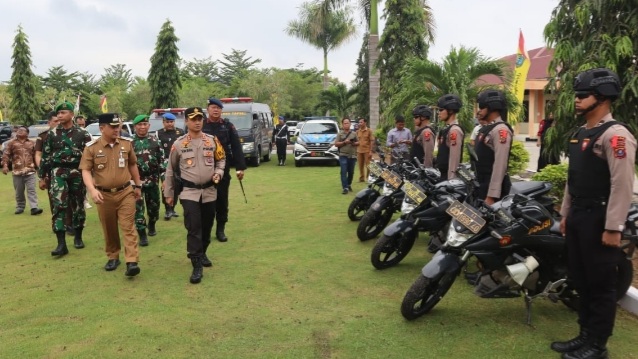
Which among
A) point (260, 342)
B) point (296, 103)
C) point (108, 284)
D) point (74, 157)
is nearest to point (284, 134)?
point (74, 157)

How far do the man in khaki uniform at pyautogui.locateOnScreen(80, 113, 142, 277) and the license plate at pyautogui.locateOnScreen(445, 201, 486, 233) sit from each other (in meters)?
3.09

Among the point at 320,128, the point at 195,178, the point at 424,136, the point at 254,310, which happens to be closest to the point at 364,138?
the point at 424,136

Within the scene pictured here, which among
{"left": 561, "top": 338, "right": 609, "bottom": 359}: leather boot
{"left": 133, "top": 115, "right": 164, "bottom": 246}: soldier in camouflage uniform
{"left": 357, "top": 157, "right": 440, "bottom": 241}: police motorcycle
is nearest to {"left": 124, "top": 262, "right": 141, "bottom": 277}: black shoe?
{"left": 133, "top": 115, "right": 164, "bottom": 246}: soldier in camouflage uniform

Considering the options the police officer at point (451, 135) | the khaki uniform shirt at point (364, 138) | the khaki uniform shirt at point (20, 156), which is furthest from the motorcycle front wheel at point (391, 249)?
the khaki uniform shirt at point (20, 156)

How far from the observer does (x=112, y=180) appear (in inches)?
201

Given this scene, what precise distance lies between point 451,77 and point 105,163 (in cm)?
921

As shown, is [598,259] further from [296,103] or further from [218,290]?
[296,103]

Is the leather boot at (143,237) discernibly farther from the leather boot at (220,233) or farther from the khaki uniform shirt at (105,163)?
the khaki uniform shirt at (105,163)

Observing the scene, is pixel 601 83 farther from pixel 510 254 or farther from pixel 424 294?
pixel 424 294

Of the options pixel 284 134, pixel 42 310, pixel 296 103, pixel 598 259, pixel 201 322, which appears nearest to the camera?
pixel 598 259

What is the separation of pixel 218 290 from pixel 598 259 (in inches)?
121

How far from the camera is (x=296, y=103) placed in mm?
53719

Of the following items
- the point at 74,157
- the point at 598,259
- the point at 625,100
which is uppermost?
the point at 625,100

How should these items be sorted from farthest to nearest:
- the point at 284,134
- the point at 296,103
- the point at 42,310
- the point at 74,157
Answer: the point at 296,103 → the point at 284,134 → the point at 74,157 → the point at 42,310
